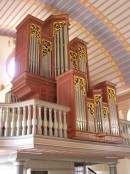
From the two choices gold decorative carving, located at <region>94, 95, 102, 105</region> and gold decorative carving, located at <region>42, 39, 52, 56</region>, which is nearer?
gold decorative carving, located at <region>94, 95, 102, 105</region>

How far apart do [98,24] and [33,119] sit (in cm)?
739

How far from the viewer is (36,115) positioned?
7793 mm

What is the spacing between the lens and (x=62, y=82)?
941cm

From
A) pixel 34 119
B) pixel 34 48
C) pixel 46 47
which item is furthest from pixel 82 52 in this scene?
pixel 34 119

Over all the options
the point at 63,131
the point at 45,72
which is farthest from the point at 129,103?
the point at 63,131

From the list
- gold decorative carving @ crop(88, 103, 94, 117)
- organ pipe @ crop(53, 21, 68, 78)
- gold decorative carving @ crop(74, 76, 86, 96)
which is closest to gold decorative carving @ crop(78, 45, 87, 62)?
organ pipe @ crop(53, 21, 68, 78)

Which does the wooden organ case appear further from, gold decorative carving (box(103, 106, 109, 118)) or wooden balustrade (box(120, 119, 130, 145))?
wooden balustrade (box(120, 119, 130, 145))

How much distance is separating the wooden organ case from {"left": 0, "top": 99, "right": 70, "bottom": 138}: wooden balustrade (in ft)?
1.57

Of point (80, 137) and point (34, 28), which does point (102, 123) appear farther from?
point (34, 28)

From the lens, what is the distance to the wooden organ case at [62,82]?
29.0 feet

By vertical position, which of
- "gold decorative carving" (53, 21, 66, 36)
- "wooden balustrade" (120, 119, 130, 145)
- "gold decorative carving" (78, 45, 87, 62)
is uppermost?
"gold decorative carving" (53, 21, 66, 36)

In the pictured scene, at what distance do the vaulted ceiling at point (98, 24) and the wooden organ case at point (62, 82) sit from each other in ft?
5.83

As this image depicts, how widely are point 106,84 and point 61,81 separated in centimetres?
200

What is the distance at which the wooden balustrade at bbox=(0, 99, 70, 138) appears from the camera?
7.57 m
